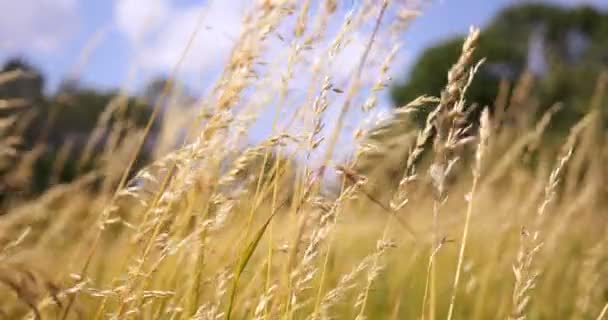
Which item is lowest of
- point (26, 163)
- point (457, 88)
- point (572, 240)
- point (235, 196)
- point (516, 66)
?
point (516, 66)

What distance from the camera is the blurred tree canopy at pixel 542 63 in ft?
77.9

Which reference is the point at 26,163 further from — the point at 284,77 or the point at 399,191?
the point at 399,191

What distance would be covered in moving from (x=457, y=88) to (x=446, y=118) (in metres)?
0.06

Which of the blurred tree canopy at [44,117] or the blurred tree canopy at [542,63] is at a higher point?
the blurred tree canopy at [44,117]

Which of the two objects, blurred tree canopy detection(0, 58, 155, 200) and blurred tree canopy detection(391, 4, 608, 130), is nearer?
blurred tree canopy detection(0, 58, 155, 200)

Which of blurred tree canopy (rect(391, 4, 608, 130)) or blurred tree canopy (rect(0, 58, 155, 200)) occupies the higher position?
blurred tree canopy (rect(0, 58, 155, 200))

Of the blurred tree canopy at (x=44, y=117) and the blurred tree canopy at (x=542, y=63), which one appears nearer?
the blurred tree canopy at (x=44, y=117)

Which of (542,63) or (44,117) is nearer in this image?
(44,117)

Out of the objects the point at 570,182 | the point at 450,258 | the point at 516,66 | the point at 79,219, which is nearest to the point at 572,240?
the point at 450,258

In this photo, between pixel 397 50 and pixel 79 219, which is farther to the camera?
pixel 79 219

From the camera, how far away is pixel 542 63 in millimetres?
22703

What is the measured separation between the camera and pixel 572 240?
228 inches

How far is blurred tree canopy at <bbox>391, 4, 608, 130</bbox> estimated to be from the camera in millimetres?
23734

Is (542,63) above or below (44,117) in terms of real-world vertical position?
below
